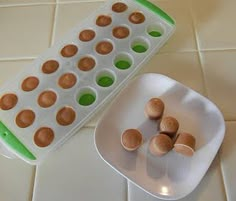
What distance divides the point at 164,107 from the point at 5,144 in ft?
0.77

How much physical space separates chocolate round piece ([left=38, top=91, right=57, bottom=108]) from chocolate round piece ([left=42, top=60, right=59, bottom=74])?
4cm

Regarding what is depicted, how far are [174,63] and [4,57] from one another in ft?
0.96

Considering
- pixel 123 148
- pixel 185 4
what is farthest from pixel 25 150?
pixel 185 4

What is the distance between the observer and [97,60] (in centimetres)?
57

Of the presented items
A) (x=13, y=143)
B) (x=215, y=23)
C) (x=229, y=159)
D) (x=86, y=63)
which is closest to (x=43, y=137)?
(x=13, y=143)

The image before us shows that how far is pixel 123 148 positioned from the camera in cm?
48

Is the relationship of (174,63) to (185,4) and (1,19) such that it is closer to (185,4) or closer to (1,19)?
(185,4)

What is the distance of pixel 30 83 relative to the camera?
0.54 meters

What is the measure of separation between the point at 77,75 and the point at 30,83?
0.08m

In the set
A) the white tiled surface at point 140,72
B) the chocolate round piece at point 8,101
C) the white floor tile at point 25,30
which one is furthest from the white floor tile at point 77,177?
the white floor tile at point 25,30

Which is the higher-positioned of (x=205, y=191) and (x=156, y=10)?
(x=156, y=10)

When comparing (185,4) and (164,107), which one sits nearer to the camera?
(164,107)

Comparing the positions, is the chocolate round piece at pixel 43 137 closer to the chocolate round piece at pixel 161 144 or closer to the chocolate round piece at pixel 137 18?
the chocolate round piece at pixel 161 144

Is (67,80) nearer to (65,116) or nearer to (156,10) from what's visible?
(65,116)
